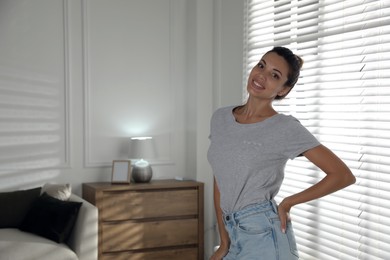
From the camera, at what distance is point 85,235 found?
12.6ft

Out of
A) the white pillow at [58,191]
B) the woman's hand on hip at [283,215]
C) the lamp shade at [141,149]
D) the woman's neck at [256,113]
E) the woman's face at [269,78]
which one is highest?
the woman's face at [269,78]

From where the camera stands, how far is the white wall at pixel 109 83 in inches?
177

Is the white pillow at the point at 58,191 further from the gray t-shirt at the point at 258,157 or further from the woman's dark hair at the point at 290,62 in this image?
the woman's dark hair at the point at 290,62

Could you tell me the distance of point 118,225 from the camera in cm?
438

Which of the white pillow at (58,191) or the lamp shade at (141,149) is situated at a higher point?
the lamp shade at (141,149)

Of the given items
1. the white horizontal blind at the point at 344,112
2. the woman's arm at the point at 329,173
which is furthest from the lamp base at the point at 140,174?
the woman's arm at the point at 329,173

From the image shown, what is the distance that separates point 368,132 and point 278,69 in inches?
48.3

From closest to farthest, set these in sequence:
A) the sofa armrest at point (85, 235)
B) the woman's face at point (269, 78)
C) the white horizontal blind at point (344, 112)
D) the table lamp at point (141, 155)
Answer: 1. the woman's face at point (269, 78)
2. the white horizontal blind at point (344, 112)
3. the sofa armrest at point (85, 235)
4. the table lamp at point (141, 155)

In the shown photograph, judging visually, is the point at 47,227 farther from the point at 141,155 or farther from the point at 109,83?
the point at 109,83

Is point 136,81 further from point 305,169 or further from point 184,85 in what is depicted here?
point 305,169

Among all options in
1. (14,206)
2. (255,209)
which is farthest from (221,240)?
(14,206)

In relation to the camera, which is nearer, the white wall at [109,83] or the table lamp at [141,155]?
the white wall at [109,83]

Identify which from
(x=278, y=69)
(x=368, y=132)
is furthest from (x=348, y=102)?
(x=278, y=69)

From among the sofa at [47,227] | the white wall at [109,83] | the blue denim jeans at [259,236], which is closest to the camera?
the blue denim jeans at [259,236]
